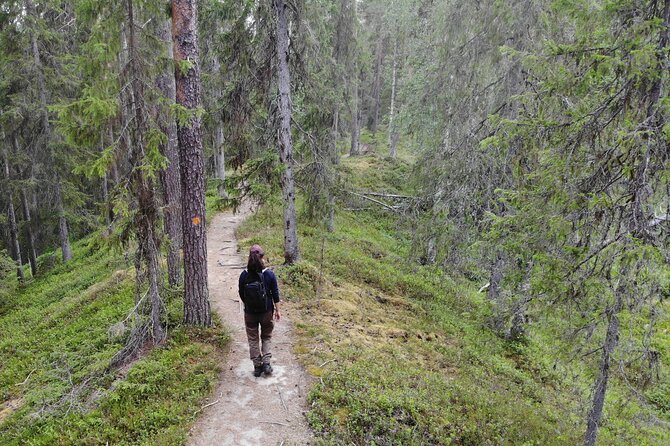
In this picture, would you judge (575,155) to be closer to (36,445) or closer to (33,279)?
(36,445)

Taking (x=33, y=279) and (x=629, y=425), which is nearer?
(x=629, y=425)

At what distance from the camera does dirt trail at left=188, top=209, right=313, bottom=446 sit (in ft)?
18.4

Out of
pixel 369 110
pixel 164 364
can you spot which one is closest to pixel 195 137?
pixel 164 364

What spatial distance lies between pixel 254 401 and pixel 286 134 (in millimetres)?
7386

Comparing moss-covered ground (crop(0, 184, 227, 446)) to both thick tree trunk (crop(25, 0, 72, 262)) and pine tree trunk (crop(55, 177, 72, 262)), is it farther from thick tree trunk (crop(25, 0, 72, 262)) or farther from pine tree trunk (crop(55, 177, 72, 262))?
thick tree trunk (crop(25, 0, 72, 262))

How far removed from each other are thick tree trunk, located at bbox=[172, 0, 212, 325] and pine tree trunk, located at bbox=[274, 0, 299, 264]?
3.89 metres

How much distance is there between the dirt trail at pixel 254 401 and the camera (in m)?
5.61

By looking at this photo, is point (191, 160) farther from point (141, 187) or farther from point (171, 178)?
point (171, 178)

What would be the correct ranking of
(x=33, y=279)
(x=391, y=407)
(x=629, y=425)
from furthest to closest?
1. (x=33, y=279)
2. (x=629, y=425)
3. (x=391, y=407)

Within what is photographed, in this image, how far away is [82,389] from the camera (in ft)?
21.4

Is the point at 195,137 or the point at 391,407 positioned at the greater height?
the point at 195,137

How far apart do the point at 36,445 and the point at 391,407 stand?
4952 millimetres

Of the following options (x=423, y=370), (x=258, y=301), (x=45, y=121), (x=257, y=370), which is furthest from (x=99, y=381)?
(x=45, y=121)

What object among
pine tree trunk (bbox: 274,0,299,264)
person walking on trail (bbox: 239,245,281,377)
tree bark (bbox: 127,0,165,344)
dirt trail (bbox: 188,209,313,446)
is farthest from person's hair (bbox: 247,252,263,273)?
pine tree trunk (bbox: 274,0,299,264)
